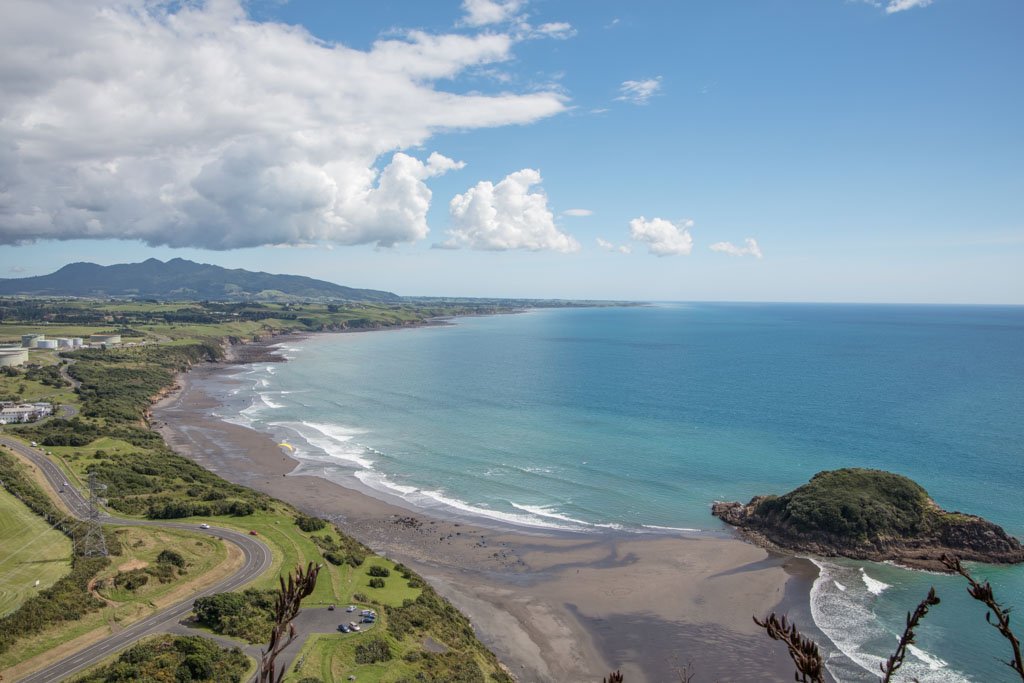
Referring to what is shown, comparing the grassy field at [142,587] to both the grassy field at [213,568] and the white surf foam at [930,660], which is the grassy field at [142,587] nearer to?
the grassy field at [213,568]

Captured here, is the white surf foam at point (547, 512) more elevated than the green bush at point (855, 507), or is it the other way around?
the green bush at point (855, 507)

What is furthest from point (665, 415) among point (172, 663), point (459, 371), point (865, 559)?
point (172, 663)

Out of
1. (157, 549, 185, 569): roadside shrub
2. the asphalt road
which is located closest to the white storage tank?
the asphalt road

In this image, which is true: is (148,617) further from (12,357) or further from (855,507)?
(12,357)

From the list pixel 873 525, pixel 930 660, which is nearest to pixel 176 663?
pixel 930 660

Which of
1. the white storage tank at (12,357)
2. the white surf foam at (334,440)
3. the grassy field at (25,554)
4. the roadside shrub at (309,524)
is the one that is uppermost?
the white storage tank at (12,357)

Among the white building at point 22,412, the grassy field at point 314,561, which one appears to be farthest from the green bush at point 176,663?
the white building at point 22,412
